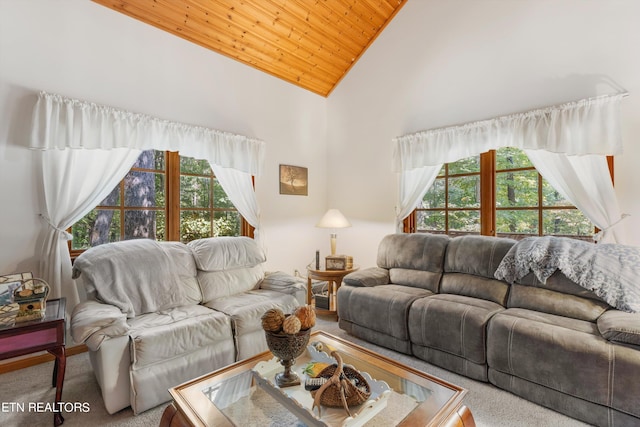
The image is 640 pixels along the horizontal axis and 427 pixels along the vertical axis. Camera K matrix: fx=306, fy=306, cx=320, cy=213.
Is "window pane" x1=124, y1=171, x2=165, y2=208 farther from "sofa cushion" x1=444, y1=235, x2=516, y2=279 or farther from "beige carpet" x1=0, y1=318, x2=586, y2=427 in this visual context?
"sofa cushion" x1=444, y1=235, x2=516, y2=279

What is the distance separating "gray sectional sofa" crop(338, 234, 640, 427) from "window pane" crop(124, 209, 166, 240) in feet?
6.57

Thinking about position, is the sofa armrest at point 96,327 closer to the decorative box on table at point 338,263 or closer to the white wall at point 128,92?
the white wall at point 128,92

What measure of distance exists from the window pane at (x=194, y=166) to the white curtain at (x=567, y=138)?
266 centimetres

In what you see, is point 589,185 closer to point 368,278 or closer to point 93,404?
point 368,278

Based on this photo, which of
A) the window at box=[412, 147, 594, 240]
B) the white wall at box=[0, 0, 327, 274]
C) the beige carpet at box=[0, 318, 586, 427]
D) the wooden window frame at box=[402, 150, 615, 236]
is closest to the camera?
the beige carpet at box=[0, 318, 586, 427]

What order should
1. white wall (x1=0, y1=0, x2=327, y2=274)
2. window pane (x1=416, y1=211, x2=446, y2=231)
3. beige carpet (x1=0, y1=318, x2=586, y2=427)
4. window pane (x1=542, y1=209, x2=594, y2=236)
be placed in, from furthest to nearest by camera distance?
1. window pane (x1=416, y1=211, x2=446, y2=231)
2. window pane (x1=542, y1=209, x2=594, y2=236)
3. white wall (x1=0, y1=0, x2=327, y2=274)
4. beige carpet (x1=0, y1=318, x2=586, y2=427)

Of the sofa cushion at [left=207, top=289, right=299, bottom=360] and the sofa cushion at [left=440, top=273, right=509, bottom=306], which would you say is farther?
the sofa cushion at [left=440, top=273, right=509, bottom=306]

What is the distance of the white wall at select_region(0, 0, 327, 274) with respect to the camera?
2318mm

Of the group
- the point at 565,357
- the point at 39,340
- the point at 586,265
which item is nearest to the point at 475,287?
the point at 586,265

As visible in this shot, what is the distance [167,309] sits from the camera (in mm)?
2420

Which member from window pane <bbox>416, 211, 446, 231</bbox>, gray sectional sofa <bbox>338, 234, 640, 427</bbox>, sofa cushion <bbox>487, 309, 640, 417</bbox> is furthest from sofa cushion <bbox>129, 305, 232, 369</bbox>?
window pane <bbox>416, 211, 446, 231</bbox>

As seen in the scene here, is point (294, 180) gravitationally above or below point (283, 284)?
above

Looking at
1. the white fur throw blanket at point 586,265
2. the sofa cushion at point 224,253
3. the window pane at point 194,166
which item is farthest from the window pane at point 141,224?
the white fur throw blanket at point 586,265

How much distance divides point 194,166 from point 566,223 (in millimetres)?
3764
